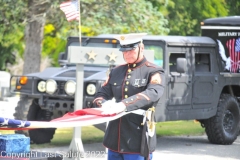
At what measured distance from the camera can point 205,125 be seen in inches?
549

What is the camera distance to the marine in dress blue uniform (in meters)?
6.59

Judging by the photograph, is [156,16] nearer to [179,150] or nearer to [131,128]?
[179,150]

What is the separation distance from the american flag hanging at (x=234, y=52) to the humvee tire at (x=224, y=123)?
598 mm

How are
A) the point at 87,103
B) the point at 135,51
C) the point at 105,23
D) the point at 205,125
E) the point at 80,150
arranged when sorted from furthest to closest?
the point at 105,23 < the point at 205,125 < the point at 87,103 < the point at 80,150 < the point at 135,51

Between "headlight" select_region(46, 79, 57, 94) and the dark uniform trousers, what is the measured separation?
227 inches

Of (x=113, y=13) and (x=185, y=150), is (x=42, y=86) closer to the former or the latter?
(x=185, y=150)

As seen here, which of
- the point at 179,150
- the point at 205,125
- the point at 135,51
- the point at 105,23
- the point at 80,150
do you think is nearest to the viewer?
the point at 135,51

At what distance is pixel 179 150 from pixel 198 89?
112cm

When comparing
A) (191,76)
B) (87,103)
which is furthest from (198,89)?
(87,103)

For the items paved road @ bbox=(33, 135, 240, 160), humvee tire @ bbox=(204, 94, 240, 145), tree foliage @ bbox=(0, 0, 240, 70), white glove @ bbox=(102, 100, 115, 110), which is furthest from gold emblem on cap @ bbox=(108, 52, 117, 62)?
tree foliage @ bbox=(0, 0, 240, 70)

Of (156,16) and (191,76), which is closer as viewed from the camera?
(191,76)

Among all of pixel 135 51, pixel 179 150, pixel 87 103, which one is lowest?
pixel 179 150

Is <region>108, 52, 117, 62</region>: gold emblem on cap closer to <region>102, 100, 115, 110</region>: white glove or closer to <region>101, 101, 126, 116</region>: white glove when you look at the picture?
<region>102, 100, 115, 110</region>: white glove

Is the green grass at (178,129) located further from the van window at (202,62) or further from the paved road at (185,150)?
the van window at (202,62)
